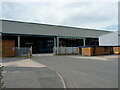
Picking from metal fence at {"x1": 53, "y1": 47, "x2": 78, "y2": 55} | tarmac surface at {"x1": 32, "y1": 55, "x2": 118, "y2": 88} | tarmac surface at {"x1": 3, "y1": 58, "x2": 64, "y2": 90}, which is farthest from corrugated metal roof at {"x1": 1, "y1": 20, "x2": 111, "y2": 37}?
tarmac surface at {"x1": 3, "y1": 58, "x2": 64, "y2": 90}

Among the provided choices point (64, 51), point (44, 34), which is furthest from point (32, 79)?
point (44, 34)

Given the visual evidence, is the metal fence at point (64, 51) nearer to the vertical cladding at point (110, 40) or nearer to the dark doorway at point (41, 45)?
the vertical cladding at point (110, 40)

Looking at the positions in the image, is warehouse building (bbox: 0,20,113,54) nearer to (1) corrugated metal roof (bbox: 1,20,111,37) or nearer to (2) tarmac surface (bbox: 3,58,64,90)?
(1) corrugated metal roof (bbox: 1,20,111,37)

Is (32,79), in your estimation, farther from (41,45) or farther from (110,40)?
(41,45)

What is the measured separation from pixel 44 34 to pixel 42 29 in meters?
2.41

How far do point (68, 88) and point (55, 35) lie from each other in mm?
35955

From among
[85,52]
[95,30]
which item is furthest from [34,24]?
[95,30]

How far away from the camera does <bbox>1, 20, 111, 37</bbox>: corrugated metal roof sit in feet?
117

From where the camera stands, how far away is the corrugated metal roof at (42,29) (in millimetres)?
35625

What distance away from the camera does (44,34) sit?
39.0 metres

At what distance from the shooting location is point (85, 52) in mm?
30062

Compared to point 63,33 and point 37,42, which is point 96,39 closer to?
point 63,33

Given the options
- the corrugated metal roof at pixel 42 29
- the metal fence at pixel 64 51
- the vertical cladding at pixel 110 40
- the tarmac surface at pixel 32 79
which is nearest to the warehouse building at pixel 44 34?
the corrugated metal roof at pixel 42 29

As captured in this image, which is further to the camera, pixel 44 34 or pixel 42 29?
pixel 42 29
